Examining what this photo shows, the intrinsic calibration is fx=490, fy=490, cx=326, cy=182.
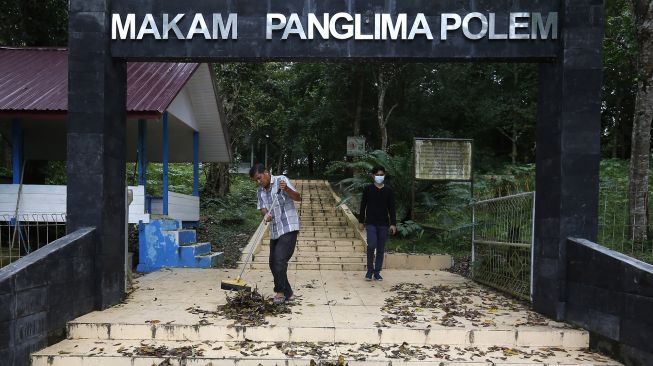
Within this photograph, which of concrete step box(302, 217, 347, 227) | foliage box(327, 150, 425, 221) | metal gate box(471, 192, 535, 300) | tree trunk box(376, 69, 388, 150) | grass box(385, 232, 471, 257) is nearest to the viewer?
metal gate box(471, 192, 535, 300)

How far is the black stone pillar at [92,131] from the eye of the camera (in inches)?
227

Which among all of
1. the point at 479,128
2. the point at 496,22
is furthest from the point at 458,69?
the point at 496,22

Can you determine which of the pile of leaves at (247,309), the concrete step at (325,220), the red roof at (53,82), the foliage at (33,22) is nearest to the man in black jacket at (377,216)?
the pile of leaves at (247,309)

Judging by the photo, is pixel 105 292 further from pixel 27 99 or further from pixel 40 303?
pixel 27 99

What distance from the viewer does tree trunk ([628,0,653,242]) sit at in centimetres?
826

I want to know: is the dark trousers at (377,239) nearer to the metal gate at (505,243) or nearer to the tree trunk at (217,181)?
the metal gate at (505,243)

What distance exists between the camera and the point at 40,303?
15.3 ft

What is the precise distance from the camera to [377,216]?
26.1 ft

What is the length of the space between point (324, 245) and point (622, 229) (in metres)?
5.73

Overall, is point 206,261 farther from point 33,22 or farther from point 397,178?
point 33,22

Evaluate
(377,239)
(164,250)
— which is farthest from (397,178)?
(164,250)

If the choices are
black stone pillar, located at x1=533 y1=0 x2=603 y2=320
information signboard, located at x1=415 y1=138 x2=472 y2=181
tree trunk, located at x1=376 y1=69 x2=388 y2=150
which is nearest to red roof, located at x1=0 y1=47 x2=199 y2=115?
information signboard, located at x1=415 y1=138 x2=472 y2=181

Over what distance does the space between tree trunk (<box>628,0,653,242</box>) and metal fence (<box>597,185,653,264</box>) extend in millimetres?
17

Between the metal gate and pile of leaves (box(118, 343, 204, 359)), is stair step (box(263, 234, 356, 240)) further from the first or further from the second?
pile of leaves (box(118, 343, 204, 359))
